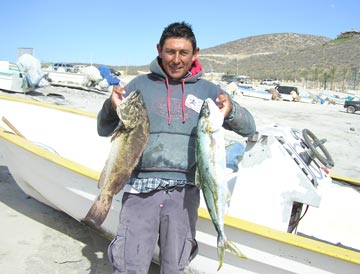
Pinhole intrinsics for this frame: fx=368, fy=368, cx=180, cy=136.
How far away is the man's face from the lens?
7.73ft

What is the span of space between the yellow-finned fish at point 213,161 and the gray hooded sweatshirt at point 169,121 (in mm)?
150

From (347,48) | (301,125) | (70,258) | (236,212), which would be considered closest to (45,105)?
(70,258)

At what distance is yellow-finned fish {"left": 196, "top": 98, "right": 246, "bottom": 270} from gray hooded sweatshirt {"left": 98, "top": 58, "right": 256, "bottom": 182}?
15 centimetres

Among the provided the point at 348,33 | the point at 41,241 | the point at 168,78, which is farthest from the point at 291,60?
the point at 168,78

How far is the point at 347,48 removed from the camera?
76188 mm

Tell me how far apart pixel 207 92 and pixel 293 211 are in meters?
1.60

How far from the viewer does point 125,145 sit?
2.29m

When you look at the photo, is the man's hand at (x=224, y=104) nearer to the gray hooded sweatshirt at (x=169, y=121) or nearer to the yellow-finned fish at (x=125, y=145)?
the gray hooded sweatshirt at (x=169, y=121)

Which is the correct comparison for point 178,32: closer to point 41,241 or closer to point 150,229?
point 150,229

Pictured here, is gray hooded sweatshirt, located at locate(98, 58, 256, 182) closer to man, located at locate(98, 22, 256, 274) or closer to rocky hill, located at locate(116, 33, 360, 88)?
man, located at locate(98, 22, 256, 274)

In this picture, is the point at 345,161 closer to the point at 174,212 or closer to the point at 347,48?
the point at 174,212

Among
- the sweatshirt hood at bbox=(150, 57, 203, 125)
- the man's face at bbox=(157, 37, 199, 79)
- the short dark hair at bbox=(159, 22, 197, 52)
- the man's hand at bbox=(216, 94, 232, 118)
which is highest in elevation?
the short dark hair at bbox=(159, 22, 197, 52)

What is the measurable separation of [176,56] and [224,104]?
437mm

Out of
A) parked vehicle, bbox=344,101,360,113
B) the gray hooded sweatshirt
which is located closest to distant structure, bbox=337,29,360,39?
parked vehicle, bbox=344,101,360,113
